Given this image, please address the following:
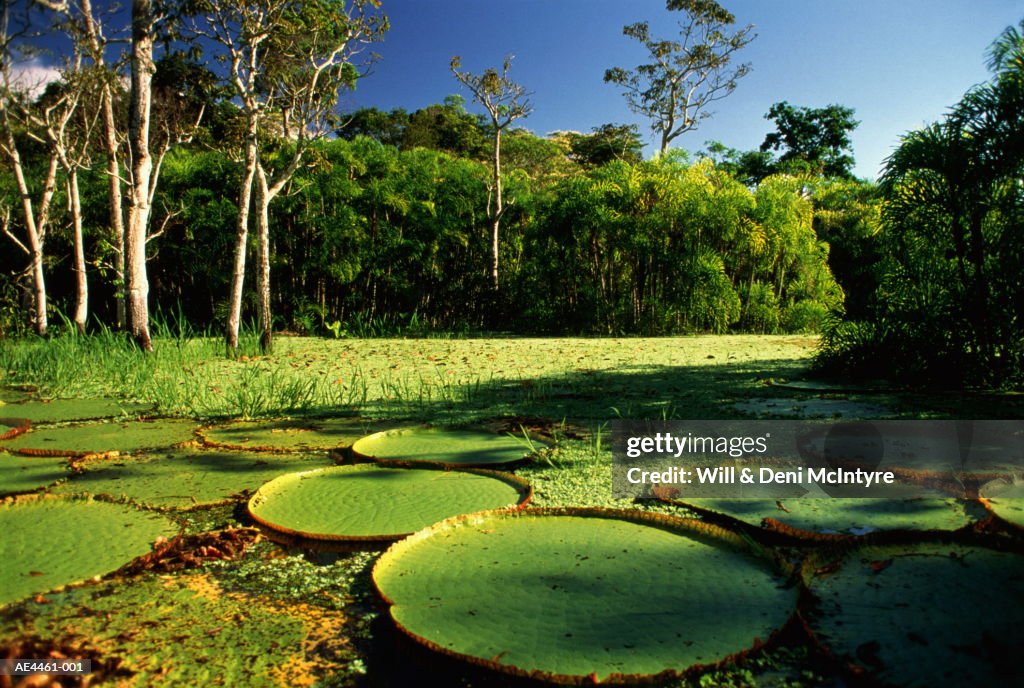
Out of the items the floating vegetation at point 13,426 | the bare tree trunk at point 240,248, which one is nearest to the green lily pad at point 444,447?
the floating vegetation at point 13,426

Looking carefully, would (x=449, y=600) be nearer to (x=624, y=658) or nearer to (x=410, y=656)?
(x=410, y=656)

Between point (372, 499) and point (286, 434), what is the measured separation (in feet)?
3.95

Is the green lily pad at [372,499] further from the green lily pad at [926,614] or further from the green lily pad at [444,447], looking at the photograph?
the green lily pad at [926,614]

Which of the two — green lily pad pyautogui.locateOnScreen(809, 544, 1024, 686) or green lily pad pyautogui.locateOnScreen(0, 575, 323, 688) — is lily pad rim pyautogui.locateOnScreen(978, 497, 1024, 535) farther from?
green lily pad pyautogui.locateOnScreen(0, 575, 323, 688)

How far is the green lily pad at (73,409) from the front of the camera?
3.60m

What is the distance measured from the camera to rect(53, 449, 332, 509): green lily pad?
7.29 ft

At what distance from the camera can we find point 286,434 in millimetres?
3174

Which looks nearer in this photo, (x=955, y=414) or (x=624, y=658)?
(x=624, y=658)

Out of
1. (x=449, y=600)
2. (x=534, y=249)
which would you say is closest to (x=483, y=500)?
(x=449, y=600)

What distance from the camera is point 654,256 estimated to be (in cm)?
838

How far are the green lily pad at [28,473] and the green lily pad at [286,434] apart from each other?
573 mm

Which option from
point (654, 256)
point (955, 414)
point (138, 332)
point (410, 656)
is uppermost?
point (654, 256)

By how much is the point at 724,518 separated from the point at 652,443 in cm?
85

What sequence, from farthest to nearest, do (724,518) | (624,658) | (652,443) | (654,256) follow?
(654,256) < (652,443) < (724,518) < (624,658)
